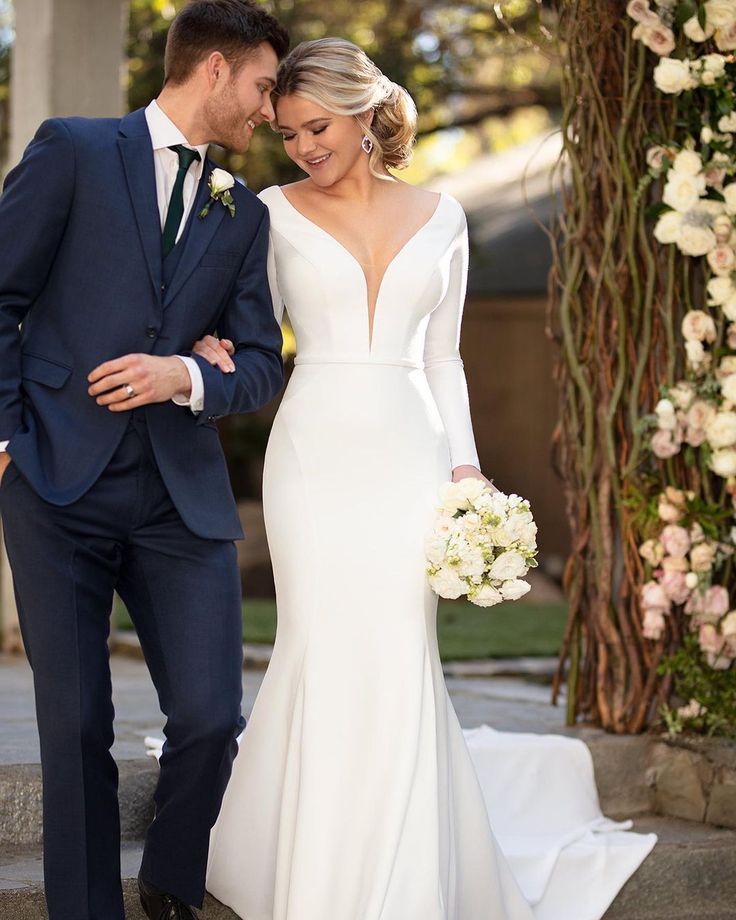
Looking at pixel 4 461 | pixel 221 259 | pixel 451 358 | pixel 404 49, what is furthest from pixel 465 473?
pixel 404 49

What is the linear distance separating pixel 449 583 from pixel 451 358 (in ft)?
2.44

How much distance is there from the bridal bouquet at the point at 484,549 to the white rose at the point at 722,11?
2039mm

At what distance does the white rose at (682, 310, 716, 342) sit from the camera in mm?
4602

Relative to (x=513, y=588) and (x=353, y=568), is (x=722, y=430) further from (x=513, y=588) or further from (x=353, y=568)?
(x=353, y=568)

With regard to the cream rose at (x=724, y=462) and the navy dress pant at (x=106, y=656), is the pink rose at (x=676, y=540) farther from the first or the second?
the navy dress pant at (x=106, y=656)

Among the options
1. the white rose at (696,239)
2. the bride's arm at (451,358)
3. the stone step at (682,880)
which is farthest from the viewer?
the white rose at (696,239)

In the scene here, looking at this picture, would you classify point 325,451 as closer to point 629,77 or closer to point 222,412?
point 222,412

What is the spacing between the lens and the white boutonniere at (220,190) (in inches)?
128

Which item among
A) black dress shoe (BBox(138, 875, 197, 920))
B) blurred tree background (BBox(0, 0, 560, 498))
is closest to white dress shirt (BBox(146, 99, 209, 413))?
black dress shoe (BBox(138, 875, 197, 920))

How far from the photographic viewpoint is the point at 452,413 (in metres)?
3.74

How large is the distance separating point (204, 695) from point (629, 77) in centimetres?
276

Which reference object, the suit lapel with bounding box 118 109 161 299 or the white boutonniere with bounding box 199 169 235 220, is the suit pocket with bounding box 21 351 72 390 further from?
the white boutonniere with bounding box 199 169 235 220

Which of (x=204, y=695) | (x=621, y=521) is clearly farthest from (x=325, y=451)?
(x=621, y=521)

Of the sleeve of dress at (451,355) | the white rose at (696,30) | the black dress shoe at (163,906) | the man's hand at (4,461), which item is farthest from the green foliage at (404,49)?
the black dress shoe at (163,906)
